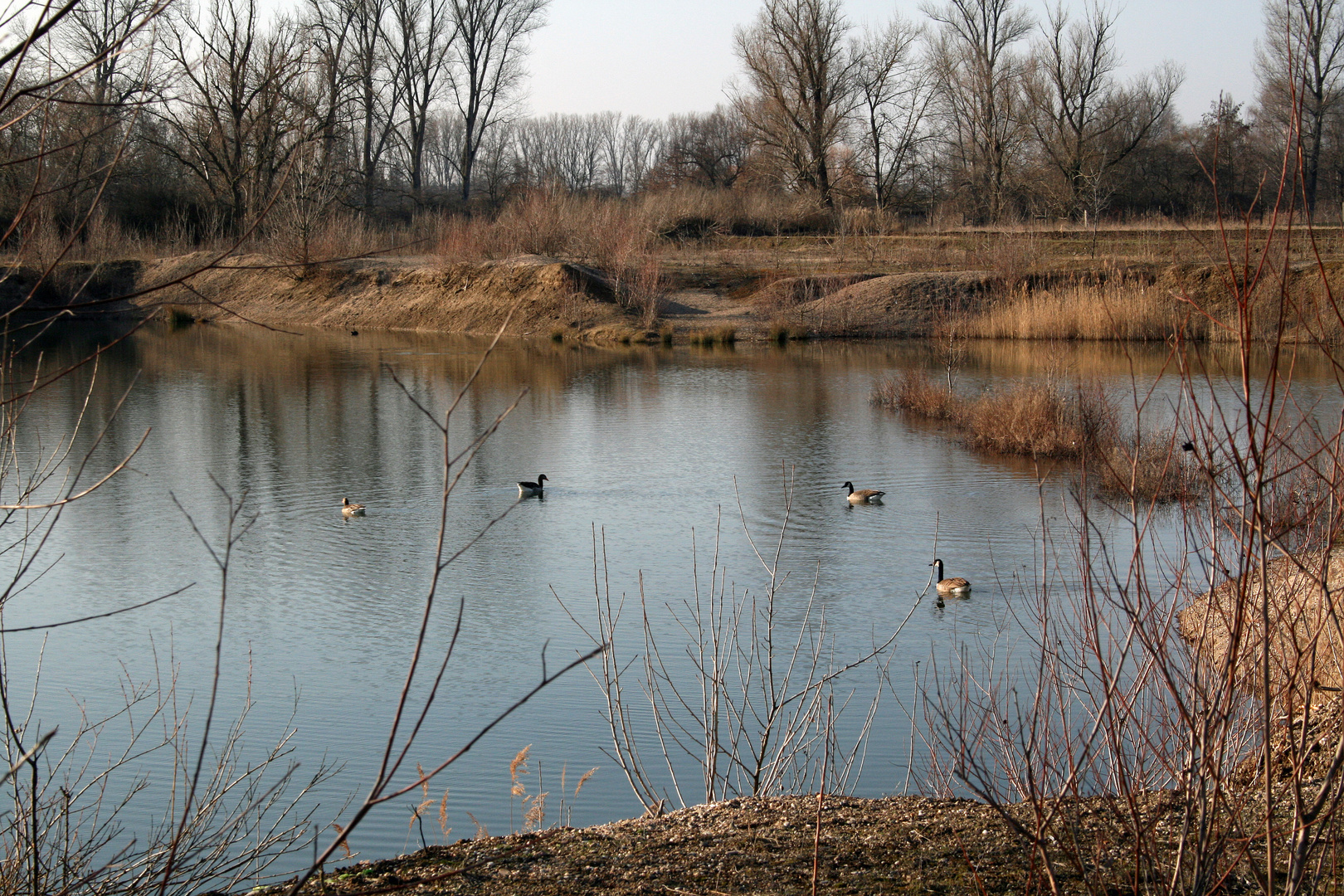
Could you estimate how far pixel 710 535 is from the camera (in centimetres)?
938

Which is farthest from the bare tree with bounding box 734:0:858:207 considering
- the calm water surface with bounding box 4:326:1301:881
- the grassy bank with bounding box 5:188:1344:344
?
the calm water surface with bounding box 4:326:1301:881

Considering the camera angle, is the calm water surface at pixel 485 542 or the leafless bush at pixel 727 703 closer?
the leafless bush at pixel 727 703

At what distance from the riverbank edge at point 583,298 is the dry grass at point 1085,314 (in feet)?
2.66

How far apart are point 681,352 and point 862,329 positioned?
5588 millimetres

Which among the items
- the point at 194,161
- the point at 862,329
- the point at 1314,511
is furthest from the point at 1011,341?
the point at 194,161

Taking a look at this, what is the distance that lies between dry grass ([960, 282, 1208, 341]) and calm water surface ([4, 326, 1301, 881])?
12.4 feet

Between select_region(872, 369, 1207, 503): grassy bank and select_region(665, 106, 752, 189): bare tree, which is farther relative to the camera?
select_region(665, 106, 752, 189): bare tree

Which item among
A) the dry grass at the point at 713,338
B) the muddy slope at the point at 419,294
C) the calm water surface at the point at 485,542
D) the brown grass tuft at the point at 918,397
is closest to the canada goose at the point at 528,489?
the calm water surface at the point at 485,542

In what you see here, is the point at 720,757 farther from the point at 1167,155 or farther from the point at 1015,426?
the point at 1167,155

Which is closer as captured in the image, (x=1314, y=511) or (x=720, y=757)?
(x=1314, y=511)

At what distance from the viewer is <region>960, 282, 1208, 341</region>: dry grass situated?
22.2m

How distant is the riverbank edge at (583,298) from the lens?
27250 millimetres

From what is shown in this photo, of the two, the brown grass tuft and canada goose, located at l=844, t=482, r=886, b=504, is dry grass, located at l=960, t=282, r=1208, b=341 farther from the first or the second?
canada goose, located at l=844, t=482, r=886, b=504

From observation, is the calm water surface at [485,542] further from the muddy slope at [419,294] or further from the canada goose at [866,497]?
the muddy slope at [419,294]
